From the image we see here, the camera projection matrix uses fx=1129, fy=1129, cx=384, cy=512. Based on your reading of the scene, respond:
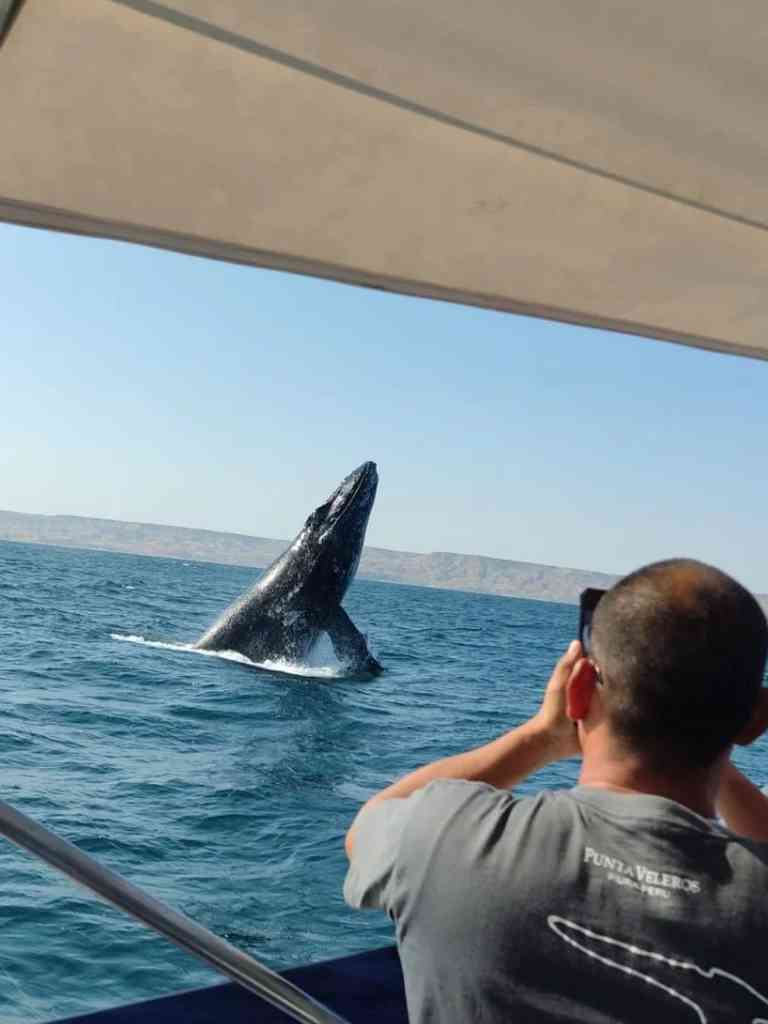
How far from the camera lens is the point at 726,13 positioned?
165 centimetres

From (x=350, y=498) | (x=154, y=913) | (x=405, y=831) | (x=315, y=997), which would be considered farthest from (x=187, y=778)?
(x=405, y=831)

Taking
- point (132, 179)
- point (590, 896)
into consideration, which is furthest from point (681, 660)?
point (132, 179)

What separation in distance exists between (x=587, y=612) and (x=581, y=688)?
0.41 ft

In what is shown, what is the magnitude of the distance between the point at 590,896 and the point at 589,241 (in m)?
1.78

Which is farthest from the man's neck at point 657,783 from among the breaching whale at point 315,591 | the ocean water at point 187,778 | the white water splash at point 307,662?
the white water splash at point 307,662

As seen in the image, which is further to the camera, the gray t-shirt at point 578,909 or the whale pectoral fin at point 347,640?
the whale pectoral fin at point 347,640

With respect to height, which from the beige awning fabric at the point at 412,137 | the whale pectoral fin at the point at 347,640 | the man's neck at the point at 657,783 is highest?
the beige awning fabric at the point at 412,137

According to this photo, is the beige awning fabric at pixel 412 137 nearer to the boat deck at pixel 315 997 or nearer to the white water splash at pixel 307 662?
the boat deck at pixel 315 997

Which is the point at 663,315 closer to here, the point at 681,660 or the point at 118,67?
the point at 118,67

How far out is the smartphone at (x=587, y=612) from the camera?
1.10 m

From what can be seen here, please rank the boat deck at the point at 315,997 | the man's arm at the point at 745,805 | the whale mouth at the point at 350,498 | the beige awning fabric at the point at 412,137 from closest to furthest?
the man's arm at the point at 745,805 < the beige awning fabric at the point at 412,137 < the boat deck at the point at 315,997 < the whale mouth at the point at 350,498

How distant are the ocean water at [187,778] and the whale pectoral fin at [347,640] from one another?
55 centimetres

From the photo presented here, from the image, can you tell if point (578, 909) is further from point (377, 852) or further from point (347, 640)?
point (347, 640)

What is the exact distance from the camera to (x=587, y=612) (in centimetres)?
117
